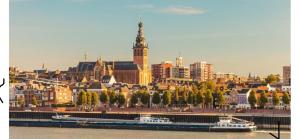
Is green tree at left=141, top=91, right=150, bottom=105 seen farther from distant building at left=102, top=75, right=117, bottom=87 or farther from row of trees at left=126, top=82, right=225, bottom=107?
distant building at left=102, top=75, right=117, bottom=87

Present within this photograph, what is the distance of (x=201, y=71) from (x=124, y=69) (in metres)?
5.44

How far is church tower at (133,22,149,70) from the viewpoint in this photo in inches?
843

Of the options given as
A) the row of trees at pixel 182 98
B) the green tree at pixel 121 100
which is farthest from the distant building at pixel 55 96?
the row of trees at pixel 182 98

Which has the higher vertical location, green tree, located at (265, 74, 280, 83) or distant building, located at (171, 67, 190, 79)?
distant building, located at (171, 67, 190, 79)

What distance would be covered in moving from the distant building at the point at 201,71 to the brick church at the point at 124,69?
365 centimetres

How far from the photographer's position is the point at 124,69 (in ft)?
68.8

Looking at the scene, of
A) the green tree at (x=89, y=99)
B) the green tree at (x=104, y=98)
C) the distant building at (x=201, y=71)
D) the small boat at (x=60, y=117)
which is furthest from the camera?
the distant building at (x=201, y=71)

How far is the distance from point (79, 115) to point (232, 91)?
4725 mm

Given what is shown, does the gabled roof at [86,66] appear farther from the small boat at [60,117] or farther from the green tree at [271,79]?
the small boat at [60,117]

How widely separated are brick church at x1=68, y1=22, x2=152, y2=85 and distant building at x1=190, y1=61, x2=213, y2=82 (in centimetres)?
365

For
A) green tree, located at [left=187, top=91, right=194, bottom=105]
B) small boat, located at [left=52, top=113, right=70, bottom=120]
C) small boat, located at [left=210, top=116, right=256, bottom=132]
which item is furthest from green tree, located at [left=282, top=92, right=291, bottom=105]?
small boat, located at [left=52, top=113, right=70, bottom=120]

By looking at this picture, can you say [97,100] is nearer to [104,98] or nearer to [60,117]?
[104,98]

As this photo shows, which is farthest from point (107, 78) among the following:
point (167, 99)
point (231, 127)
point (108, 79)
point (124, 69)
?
point (231, 127)

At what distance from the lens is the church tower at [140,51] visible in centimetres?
2142
